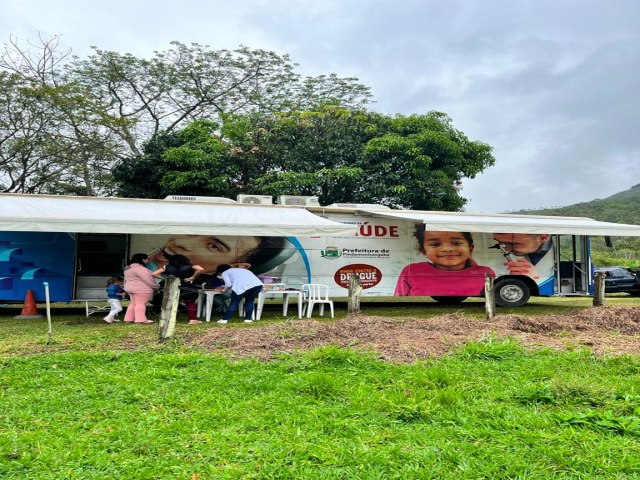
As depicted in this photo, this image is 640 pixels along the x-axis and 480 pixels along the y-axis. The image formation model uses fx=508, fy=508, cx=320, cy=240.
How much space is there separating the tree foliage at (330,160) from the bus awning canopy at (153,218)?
271 inches

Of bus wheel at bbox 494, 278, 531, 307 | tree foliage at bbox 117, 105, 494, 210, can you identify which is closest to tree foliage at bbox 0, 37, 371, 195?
tree foliage at bbox 117, 105, 494, 210

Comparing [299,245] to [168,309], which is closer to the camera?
[168,309]

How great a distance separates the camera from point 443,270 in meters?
12.3

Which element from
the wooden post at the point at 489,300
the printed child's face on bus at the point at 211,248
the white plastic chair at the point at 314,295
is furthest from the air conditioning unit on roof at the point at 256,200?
the wooden post at the point at 489,300

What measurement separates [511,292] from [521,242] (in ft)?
4.20

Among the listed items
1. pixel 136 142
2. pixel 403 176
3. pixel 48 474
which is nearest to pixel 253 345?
pixel 48 474

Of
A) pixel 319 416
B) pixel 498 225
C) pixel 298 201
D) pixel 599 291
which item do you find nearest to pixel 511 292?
pixel 599 291

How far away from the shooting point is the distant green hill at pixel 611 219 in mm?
29694

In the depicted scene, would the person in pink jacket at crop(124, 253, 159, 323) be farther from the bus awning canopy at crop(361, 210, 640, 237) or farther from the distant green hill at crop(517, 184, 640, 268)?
the distant green hill at crop(517, 184, 640, 268)

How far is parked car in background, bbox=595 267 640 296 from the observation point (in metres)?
18.1

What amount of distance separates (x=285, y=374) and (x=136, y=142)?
2103cm

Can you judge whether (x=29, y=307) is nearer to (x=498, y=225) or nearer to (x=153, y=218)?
(x=153, y=218)

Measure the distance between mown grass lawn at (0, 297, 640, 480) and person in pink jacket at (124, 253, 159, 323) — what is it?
3.51m

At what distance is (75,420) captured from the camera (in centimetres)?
361
